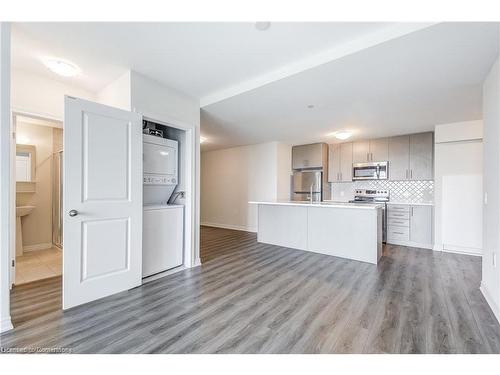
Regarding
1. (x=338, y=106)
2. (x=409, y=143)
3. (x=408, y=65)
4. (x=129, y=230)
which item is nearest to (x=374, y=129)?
(x=409, y=143)

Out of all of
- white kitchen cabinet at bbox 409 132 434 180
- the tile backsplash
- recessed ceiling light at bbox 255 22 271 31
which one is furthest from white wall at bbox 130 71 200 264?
white kitchen cabinet at bbox 409 132 434 180

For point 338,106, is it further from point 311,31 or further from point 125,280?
point 125,280

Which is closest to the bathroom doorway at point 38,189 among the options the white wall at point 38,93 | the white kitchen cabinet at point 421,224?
the white wall at point 38,93

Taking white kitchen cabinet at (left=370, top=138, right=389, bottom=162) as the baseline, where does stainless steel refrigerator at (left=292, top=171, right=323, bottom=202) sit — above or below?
below

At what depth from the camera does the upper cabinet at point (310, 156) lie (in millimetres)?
5754

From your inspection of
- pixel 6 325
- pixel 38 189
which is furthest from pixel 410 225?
pixel 38 189

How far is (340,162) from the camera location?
571 cm

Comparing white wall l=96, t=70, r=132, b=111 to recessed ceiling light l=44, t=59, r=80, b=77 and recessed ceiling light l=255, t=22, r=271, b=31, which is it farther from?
recessed ceiling light l=255, t=22, r=271, b=31

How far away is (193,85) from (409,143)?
4.48 m

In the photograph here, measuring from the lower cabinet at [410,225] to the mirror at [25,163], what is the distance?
22.4ft

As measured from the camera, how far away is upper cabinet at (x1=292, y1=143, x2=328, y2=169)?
18.9 ft

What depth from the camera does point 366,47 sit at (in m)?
1.97

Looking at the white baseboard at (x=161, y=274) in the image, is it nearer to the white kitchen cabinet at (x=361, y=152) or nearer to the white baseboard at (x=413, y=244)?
the white baseboard at (x=413, y=244)

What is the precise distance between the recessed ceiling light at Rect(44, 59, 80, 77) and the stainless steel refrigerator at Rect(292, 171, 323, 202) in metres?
4.81
